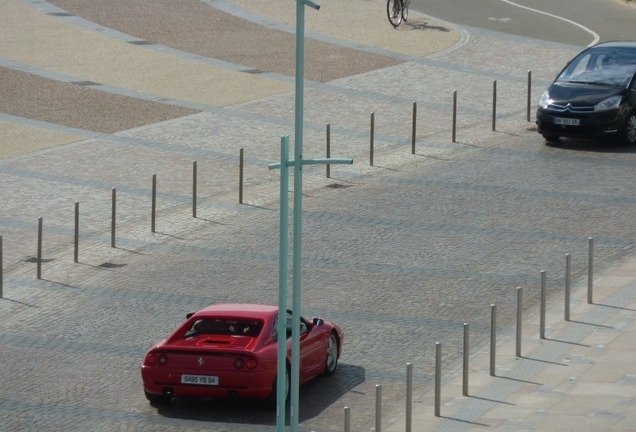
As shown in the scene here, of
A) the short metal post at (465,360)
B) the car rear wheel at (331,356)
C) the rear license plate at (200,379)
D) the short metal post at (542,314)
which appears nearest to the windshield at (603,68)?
the short metal post at (542,314)

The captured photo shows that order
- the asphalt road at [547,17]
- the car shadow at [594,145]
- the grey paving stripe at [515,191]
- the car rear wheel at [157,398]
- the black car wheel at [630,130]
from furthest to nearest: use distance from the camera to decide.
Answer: the asphalt road at [547,17] < the car shadow at [594,145] < the black car wheel at [630,130] < the grey paving stripe at [515,191] < the car rear wheel at [157,398]

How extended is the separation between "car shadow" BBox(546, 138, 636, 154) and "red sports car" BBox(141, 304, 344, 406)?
1224 cm

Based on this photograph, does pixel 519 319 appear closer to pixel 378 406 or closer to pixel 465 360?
pixel 465 360

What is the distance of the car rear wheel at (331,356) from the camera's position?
560 inches

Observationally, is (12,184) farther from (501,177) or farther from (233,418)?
(233,418)

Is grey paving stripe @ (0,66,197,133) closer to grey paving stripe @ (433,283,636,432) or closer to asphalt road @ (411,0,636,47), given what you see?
asphalt road @ (411,0,636,47)

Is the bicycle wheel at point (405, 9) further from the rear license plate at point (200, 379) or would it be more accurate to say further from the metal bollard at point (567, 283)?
the rear license plate at point (200, 379)

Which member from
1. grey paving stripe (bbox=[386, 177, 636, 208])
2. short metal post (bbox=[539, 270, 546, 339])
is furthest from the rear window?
grey paving stripe (bbox=[386, 177, 636, 208])

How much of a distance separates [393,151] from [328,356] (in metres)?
10.8

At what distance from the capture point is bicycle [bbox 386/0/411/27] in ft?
118

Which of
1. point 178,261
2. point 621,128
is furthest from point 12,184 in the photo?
point 621,128

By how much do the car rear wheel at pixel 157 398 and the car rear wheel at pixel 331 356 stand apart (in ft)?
5.77

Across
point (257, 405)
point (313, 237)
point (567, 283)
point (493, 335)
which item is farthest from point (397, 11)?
point (257, 405)

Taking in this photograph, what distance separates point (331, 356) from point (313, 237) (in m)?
5.35
